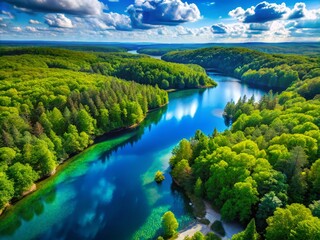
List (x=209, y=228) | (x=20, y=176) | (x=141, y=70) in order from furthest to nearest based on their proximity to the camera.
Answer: (x=141, y=70)
(x=20, y=176)
(x=209, y=228)

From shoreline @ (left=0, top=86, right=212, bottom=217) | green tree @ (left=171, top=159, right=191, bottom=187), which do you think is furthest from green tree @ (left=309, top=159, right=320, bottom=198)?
shoreline @ (left=0, top=86, right=212, bottom=217)

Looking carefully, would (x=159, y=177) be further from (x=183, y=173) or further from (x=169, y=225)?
(x=169, y=225)

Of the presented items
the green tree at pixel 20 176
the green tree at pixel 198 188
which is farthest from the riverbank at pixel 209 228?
the green tree at pixel 20 176

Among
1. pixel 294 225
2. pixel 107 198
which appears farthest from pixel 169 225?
pixel 107 198

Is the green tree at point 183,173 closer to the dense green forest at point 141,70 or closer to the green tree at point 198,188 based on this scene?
the green tree at point 198,188

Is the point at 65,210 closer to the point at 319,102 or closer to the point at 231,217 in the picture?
the point at 231,217
